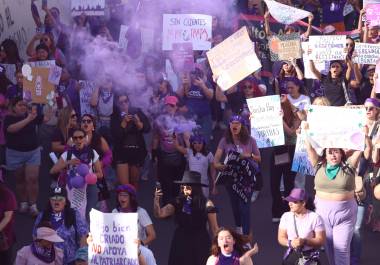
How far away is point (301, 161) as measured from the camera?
10641 mm

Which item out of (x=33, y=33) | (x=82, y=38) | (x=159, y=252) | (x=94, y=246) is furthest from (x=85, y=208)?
(x=33, y=33)

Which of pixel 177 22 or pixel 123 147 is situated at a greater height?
pixel 177 22

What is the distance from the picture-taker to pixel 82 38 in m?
15.2

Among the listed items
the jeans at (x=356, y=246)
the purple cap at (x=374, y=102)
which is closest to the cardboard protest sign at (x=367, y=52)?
the purple cap at (x=374, y=102)

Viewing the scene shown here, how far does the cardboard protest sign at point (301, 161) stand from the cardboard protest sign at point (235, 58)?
1437 mm

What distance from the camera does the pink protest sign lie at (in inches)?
543

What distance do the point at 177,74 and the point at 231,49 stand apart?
2.08 meters

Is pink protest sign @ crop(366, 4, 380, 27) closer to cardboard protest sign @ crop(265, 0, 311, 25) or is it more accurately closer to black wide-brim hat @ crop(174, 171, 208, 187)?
cardboard protest sign @ crop(265, 0, 311, 25)

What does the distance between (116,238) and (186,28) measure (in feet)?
19.0

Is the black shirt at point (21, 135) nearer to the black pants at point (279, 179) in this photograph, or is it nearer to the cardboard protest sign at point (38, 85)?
the cardboard protest sign at point (38, 85)

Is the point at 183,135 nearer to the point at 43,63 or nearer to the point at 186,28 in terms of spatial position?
the point at 186,28

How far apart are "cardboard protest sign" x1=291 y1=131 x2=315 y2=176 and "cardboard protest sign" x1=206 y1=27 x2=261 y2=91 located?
1437 millimetres

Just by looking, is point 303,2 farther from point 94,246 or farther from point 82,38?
point 94,246

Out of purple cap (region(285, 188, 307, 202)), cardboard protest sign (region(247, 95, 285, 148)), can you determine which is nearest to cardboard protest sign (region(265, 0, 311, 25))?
cardboard protest sign (region(247, 95, 285, 148))
